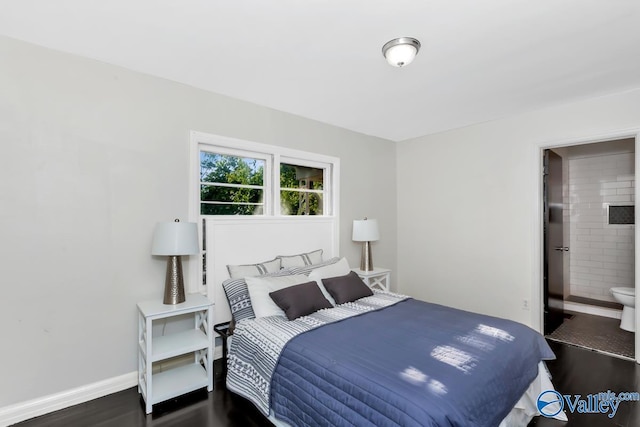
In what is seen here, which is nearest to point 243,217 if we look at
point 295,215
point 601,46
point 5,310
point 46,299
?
point 295,215

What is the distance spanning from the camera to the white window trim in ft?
9.13

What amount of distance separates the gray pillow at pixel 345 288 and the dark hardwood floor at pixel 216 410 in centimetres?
109

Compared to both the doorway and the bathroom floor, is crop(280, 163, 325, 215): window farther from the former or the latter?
the bathroom floor

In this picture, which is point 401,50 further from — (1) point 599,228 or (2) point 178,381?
(1) point 599,228

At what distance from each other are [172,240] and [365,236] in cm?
217

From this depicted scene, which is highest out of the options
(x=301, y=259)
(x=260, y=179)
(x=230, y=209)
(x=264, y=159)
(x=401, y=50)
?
(x=401, y=50)

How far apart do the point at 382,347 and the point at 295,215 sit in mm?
1959

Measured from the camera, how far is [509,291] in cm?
361

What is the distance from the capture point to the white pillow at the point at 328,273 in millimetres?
2936

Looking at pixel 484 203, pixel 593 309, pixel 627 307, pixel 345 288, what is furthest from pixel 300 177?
pixel 593 309

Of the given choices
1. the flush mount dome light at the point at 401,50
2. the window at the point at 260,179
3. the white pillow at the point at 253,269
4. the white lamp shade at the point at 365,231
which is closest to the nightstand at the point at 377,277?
the white lamp shade at the point at 365,231

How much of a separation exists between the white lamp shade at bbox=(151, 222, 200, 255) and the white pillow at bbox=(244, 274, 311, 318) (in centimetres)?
55

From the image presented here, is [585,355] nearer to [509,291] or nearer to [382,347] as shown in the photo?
[509,291]

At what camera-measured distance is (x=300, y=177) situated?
374cm
